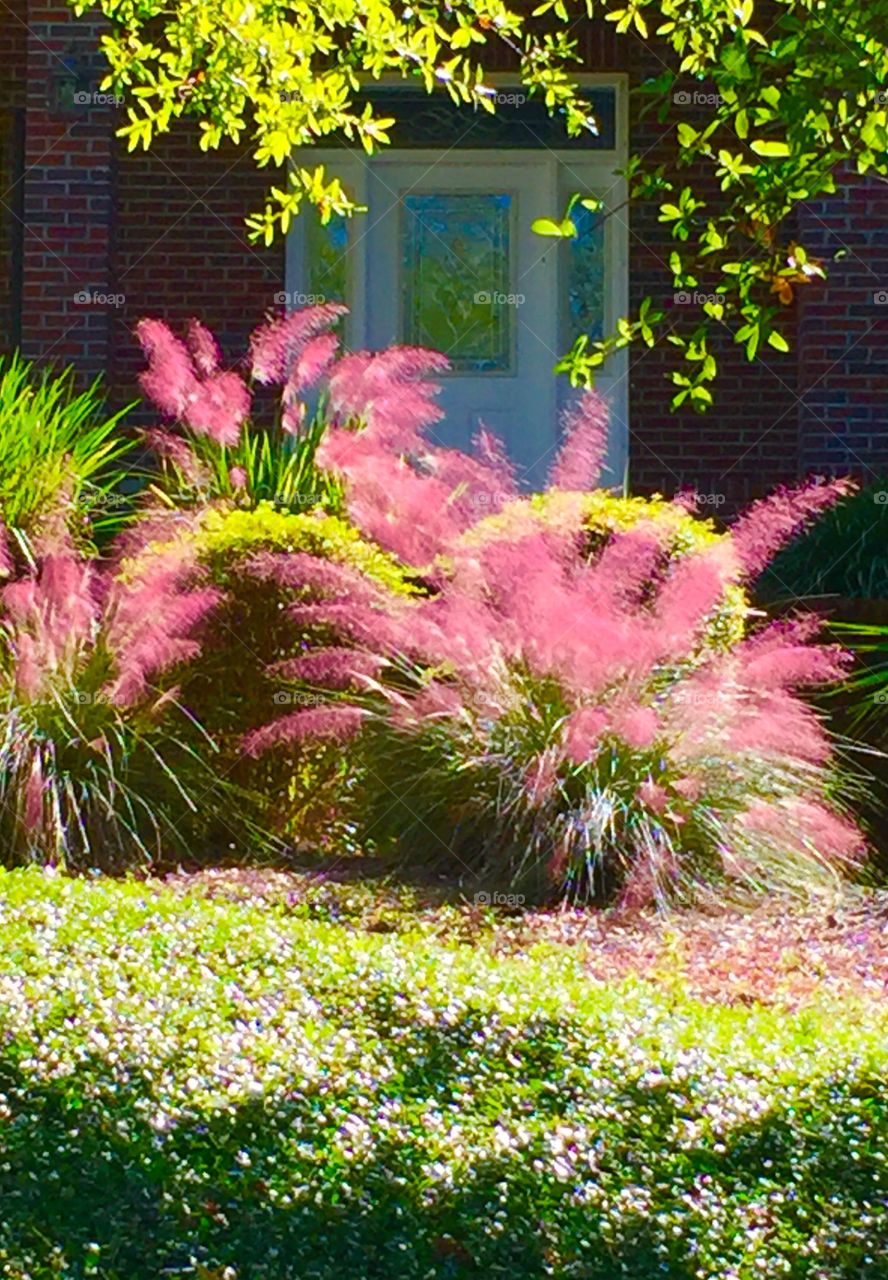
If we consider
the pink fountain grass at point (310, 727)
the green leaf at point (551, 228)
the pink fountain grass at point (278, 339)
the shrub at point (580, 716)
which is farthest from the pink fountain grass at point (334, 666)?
the green leaf at point (551, 228)

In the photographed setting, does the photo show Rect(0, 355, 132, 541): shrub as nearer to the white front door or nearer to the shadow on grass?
the shadow on grass

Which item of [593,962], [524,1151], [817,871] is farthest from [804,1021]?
[817,871]

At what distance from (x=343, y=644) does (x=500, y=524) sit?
72 cm

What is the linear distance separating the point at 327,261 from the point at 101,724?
5951 mm

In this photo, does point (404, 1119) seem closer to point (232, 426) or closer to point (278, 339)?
point (232, 426)

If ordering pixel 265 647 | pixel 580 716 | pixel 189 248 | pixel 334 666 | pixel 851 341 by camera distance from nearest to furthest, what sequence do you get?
pixel 580 716 < pixel 334 666 < pixel 265 647 < pixel 851 341 < pixel 189 248

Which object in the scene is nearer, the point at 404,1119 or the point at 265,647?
the point at 404,1119

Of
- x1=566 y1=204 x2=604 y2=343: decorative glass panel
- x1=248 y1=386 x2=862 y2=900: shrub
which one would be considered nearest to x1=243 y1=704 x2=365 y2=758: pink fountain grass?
x1=248 y1=386 x2=862 y2=900: shrub

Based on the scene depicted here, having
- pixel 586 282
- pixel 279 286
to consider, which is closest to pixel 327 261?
pixel 279 286

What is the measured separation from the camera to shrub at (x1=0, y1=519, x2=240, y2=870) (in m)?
6.58

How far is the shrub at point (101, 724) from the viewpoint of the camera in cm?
658

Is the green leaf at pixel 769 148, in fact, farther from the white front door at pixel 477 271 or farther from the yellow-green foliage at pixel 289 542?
the white front door at pixel 477 271

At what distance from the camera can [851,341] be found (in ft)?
34.6

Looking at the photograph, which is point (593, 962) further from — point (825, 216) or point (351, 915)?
point (825, 216)
